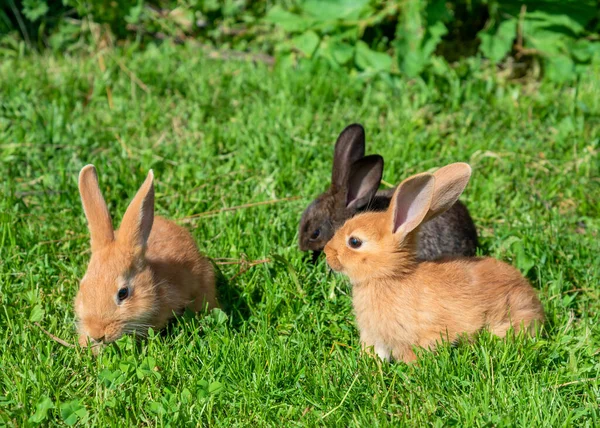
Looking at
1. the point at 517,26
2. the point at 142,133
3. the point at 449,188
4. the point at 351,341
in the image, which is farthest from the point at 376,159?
the point at 517,26

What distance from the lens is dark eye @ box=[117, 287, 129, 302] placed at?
3.72 meters

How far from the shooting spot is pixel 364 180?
15.3 feet

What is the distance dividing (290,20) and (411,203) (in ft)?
11.0

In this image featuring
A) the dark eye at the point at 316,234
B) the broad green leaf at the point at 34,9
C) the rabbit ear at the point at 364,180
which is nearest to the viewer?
the rabbit ear at the point at 364,180

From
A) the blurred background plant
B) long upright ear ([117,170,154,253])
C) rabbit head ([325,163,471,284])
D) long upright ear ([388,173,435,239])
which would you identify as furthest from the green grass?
long upright ear ([388,173,435,239])

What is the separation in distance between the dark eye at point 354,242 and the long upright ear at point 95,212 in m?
1.19

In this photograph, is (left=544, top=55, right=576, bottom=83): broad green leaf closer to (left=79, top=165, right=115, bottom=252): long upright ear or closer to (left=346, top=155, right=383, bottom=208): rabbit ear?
(left=346, top=155, right=383, bottom=208): rabbit ear

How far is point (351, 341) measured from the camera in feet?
13.1

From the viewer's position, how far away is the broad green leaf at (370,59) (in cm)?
651

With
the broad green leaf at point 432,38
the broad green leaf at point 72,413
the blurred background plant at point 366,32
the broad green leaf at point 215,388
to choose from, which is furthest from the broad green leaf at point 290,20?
the broad green leaf at point 72,413

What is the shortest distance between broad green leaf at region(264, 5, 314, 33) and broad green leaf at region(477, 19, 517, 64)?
151 cm

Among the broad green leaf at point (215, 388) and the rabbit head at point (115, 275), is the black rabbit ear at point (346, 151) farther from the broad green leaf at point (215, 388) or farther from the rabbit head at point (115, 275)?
the broad green leaf at point (215, 388)

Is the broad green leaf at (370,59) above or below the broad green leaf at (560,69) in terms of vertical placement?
above

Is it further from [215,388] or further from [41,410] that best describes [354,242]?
[41,410]
